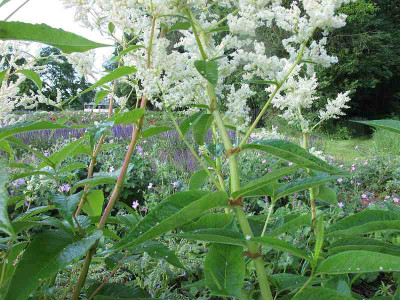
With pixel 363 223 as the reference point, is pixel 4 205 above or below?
above

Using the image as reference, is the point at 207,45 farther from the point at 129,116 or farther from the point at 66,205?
the point at 66,205

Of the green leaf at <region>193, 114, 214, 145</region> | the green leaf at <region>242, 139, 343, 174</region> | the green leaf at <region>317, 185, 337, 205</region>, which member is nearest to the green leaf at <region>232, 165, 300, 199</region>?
A: the green leaf at <region>242, 139, 343, 174</region>

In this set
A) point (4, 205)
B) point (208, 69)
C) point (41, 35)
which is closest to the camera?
point (4, 205)

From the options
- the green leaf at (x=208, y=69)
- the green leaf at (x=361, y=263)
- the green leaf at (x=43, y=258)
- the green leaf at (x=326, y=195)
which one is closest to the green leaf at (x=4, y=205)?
the green leaf at (x=43, y=258)

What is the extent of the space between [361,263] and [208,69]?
0.48 meters

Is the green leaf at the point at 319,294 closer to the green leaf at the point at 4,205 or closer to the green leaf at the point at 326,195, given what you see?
the green leaf at the point at 326,195

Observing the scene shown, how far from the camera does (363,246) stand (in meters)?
0.84

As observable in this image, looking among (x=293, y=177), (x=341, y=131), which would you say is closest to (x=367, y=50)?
(x=341, y=131)

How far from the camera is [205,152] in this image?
108 centimetres

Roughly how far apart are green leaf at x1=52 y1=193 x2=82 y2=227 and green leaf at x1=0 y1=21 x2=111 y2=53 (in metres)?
0.40


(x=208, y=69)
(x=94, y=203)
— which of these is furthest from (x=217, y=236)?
(x=94, y=203)

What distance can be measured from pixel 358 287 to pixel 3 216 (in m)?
2.12

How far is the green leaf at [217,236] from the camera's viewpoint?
0.70 m

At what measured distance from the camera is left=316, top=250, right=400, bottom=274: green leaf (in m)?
0.63
